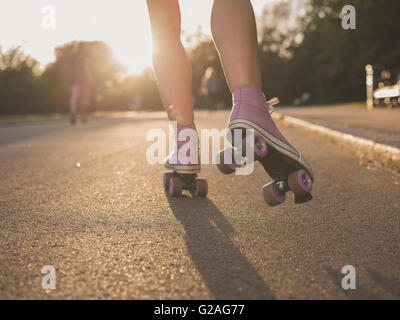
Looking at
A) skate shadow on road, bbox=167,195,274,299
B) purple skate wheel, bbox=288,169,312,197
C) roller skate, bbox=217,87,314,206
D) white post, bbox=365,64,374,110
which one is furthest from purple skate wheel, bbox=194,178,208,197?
white post, bbox=365,64,374,110

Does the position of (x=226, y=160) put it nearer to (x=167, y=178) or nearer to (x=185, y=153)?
(x=185, y=153)

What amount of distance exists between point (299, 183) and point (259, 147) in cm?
21

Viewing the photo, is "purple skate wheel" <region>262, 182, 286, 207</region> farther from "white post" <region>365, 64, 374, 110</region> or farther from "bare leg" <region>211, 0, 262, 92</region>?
"white post" <region>365, 64, 374, 110</region>

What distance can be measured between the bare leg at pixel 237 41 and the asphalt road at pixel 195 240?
0.64 metres

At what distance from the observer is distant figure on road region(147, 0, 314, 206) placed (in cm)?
190

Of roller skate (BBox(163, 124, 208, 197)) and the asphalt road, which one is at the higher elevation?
roller skate (BBox(163, 124, 208, 197))

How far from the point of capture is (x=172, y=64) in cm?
246

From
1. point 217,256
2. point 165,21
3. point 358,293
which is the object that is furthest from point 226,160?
point 165,21

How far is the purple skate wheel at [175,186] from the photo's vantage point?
8.74ft

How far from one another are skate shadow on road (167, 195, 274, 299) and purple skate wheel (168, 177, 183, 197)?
20 centimetres

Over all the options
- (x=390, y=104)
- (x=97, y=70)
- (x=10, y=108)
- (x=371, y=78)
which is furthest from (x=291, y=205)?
(x=97, y=70)

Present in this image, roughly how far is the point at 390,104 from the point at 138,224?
645 inches

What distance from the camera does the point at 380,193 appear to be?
111 inches
